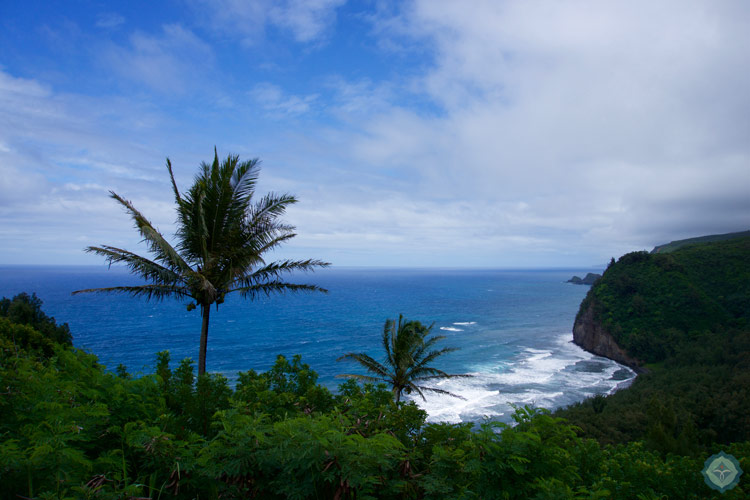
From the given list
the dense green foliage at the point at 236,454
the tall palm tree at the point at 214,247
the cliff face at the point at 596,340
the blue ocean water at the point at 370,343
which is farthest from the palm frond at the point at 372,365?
the cliff face at the point at 596,340

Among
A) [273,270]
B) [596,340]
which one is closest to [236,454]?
[273,270]

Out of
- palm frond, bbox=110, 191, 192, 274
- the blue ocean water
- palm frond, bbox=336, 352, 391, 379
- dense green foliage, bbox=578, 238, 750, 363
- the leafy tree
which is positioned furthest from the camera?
dense green foliage, bbox=578, 238, 750, 363

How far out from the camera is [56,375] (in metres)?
5.20

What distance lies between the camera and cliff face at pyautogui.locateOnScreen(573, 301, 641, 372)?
56594mm

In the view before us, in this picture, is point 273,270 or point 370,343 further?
point 370,343

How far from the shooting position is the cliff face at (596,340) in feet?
186

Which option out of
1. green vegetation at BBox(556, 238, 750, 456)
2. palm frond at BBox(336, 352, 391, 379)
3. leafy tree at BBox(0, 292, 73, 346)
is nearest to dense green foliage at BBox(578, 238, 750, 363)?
green vegetation at BBox(556, 238, 750, 456)

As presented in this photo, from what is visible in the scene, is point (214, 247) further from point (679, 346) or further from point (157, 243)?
point (679, 346)

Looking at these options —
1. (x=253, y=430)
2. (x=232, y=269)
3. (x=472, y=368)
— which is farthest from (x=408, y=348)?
(x=472, y=368)

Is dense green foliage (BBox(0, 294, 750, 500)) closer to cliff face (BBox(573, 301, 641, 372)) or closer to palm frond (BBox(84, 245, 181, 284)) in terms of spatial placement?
palm frond (BBox(84, 245, 181, 284))

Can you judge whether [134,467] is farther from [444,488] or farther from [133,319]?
[133,319]

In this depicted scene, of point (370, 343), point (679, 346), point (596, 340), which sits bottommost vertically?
point (596, 340)

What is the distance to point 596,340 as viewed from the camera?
62.0 metres

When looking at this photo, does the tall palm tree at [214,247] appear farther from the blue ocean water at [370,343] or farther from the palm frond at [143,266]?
the blue ocean water at [370,343]
